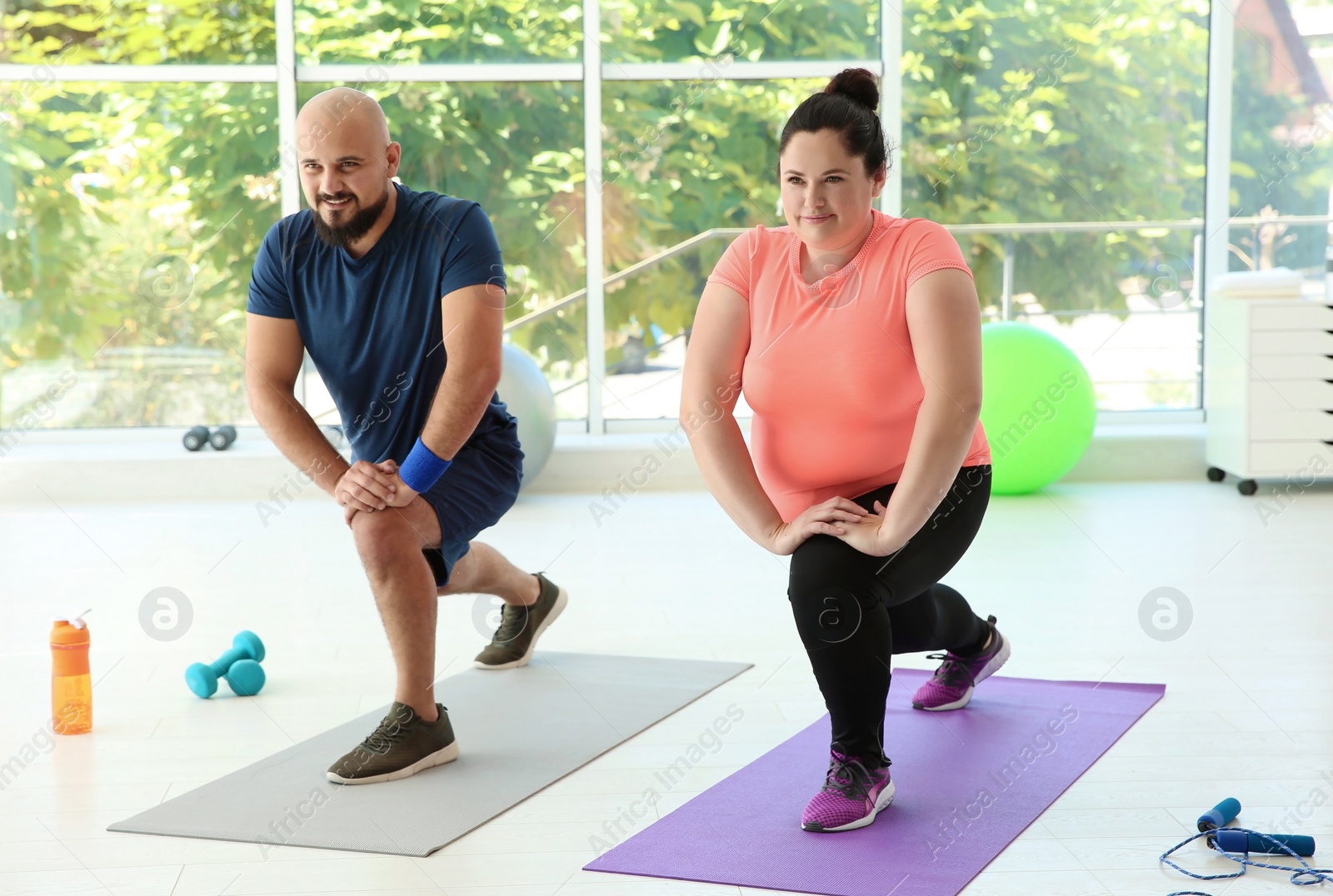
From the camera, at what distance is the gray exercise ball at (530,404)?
498cm

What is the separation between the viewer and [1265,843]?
1.79m

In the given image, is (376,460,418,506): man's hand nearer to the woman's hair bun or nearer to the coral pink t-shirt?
the coral pink t-shirt

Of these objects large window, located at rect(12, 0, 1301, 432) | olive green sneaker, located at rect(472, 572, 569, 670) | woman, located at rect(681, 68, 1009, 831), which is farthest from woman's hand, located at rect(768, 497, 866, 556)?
large window, located at rect(12, 0, 1301, 432)

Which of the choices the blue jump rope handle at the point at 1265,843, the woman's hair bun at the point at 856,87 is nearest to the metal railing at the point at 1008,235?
the woman's hair bun at the point at 856,87

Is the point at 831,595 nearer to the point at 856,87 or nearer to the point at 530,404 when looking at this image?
the point at 856,87

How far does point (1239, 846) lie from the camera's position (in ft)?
5.90

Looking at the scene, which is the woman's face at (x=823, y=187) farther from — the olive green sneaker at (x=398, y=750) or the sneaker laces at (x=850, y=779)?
the olive green sneaker at (x=398, y=750)

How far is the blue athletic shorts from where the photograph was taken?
7.59ft

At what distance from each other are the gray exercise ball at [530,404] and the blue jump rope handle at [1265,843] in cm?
339

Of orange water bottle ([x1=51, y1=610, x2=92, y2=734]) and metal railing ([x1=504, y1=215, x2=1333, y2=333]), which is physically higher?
metal railing ([x1=504, y1=215, x2=1333, y2=333])

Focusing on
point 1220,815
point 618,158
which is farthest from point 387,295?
point 618,158

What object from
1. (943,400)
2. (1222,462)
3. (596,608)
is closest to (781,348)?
(943,400)

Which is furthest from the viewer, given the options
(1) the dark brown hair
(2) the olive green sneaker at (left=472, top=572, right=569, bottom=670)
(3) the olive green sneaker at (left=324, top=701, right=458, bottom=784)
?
(2) the olive green sneaker at (left=472, top=572, right=569, bottom=670)

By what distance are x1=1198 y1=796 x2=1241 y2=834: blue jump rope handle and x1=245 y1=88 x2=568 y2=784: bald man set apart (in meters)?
1.10
